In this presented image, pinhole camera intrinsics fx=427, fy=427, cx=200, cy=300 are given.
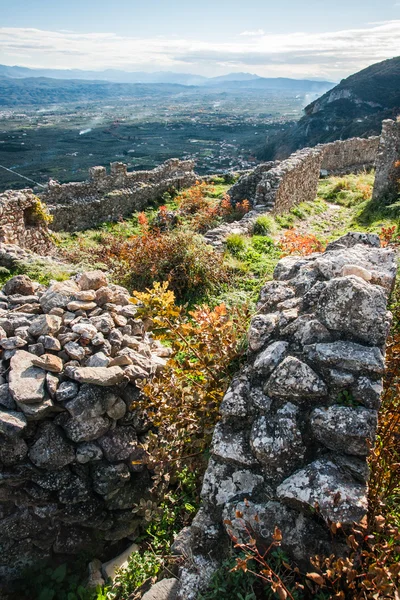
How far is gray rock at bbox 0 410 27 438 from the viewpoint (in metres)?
3.90

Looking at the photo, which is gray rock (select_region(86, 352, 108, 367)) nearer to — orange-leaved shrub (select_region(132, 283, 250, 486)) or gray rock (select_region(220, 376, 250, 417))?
orange-leaved shrub (select_region(132, 283, 250, 486))

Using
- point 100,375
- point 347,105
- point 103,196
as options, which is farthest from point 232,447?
point 347,105

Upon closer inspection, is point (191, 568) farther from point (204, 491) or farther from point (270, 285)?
point (270, 285)

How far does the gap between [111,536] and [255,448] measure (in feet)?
8.27

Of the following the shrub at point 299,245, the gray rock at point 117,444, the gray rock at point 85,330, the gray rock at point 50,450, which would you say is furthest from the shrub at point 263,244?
the gray rock at point 50,450

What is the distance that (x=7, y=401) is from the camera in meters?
4.04

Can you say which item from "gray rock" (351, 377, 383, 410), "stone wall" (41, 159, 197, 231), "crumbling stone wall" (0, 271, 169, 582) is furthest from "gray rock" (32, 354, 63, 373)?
"stone wall" (41, 159, 197, 231)

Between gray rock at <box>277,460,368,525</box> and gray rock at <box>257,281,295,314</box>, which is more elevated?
gray rock at <box>257,281,295,314</box>

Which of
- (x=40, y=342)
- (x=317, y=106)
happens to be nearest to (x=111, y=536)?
(x=40, y=342)

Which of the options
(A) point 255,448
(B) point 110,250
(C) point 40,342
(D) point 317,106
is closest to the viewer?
(A) point 255,448

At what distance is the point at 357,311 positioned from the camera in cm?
301

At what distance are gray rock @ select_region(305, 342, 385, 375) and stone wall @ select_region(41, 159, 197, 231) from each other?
48.2ft

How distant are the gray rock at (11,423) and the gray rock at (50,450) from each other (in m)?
0.22

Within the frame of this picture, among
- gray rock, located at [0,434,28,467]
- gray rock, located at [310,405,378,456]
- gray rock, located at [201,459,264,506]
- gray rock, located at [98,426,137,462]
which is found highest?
gray rock, located at [310,405,378,456]
